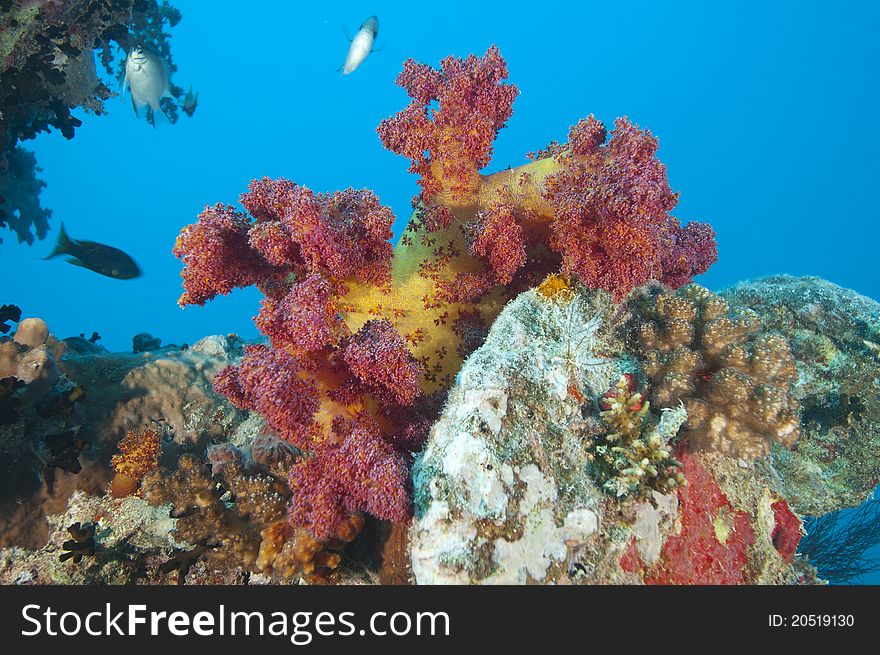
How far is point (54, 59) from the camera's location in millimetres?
5828

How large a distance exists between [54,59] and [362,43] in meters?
5.36

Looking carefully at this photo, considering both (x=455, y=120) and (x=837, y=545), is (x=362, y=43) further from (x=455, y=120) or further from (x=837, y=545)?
(x=837, y=545)

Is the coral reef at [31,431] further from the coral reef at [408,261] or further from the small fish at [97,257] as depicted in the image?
the coral reef at [408,261]

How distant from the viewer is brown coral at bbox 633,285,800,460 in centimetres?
319

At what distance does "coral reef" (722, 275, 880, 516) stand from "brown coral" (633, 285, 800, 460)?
123 centimetres

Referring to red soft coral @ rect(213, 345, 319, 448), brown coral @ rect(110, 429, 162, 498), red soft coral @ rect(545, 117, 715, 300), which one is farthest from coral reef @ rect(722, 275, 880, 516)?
brown coral @ rect(110, 429, 162, 498)

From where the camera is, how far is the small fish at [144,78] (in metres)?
7.16

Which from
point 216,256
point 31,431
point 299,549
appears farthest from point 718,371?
point 31,431

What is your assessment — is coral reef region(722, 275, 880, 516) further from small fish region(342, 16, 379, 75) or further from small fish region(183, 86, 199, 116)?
small fish region(183, 86, 199, 116)

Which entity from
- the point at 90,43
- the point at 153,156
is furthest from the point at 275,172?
the point at 90,43

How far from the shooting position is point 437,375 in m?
4.07

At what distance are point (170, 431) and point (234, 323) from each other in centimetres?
12000

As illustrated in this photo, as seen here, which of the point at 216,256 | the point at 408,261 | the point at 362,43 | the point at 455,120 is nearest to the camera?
the point at 216,256

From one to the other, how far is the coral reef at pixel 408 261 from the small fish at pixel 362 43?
620 cm
